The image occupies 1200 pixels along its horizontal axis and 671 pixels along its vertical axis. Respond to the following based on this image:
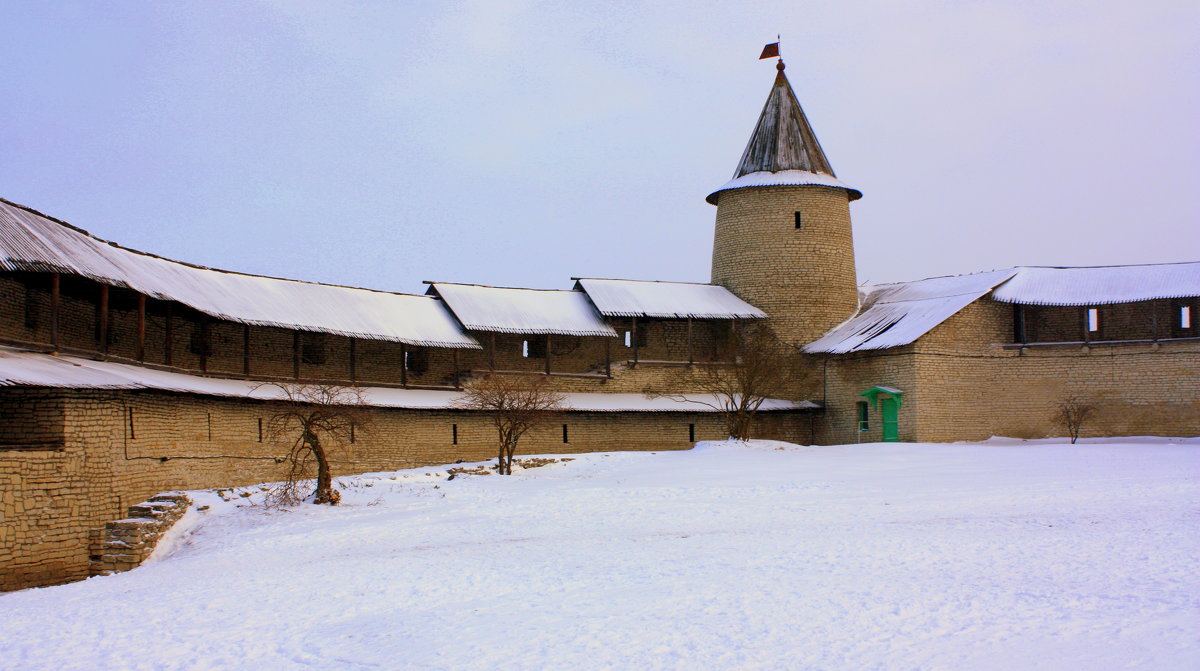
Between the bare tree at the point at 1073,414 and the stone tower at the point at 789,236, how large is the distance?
22.9 ft

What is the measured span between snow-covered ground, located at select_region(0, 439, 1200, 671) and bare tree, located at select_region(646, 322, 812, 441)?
11388 mm

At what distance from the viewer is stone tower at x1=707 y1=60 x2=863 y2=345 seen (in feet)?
116

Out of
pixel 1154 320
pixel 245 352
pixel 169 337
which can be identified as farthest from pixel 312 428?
pixel 1154 320

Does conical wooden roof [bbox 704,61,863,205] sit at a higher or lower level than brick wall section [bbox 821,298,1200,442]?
higher

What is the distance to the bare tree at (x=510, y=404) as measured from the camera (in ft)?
84.0

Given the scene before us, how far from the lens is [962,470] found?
22.4 m

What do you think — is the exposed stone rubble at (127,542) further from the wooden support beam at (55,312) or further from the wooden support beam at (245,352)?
the wooden support beam at (245,352)

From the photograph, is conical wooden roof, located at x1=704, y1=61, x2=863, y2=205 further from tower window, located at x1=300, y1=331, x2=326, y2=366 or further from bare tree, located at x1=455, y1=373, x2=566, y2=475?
tower window, located at x1=300, y1=331, x2=326, y2=366

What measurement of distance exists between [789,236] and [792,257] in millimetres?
624

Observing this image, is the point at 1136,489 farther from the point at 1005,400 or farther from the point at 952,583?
the point at 1005,400

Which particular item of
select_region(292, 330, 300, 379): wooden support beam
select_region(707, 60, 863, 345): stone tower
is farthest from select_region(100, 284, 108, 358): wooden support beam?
select_region(707, 60, 863, 345): stone tower

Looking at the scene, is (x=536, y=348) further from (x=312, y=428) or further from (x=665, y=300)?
(x=312, y=428)

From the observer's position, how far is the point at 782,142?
1442 inches

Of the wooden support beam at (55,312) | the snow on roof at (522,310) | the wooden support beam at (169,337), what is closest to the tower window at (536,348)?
the snow on roof at (522,310)
